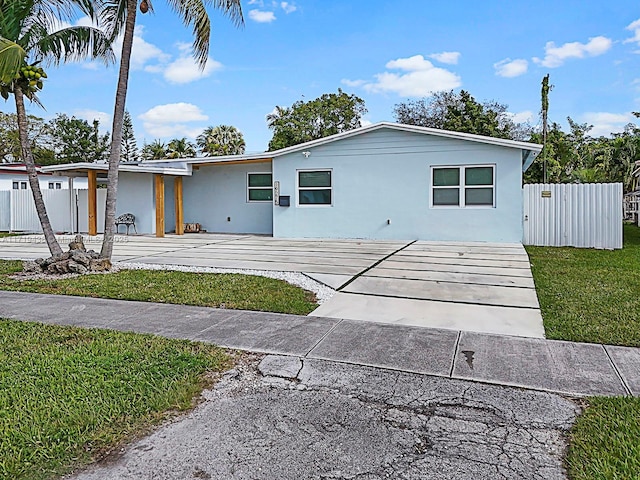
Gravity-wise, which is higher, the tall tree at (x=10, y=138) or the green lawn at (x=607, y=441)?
the tall tree at (x=10, y=138)

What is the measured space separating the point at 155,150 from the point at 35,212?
785 inches

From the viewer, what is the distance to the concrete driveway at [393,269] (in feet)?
18.0

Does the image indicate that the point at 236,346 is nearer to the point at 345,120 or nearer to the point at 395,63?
the point at 395,63

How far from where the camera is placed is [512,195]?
12.8 meters

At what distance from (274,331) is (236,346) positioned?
0.54 meters

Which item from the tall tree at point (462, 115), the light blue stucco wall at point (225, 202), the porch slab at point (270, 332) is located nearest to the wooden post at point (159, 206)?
the light blue stucco wall at point (225, 202)

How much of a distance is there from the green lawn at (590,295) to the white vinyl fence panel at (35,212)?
17.4 m

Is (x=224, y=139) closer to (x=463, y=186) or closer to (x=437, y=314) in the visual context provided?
(x=463, y=186)

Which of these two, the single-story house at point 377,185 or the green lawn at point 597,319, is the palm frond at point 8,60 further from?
the single-story house at point 377,185

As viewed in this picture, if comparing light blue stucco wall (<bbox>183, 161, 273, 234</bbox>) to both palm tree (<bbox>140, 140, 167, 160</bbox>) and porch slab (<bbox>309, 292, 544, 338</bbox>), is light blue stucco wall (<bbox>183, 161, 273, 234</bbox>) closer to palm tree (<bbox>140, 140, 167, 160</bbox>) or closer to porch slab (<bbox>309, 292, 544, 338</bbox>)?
porch slab (<bbox>309, 292, 544, 338</bbox>)

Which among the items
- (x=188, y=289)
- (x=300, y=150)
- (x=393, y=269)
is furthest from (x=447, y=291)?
(x=300, y=150)

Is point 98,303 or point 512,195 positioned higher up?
point 512,195

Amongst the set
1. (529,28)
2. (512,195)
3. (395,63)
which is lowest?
(512,195)

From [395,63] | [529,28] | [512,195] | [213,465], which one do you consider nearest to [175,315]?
[213,465]
